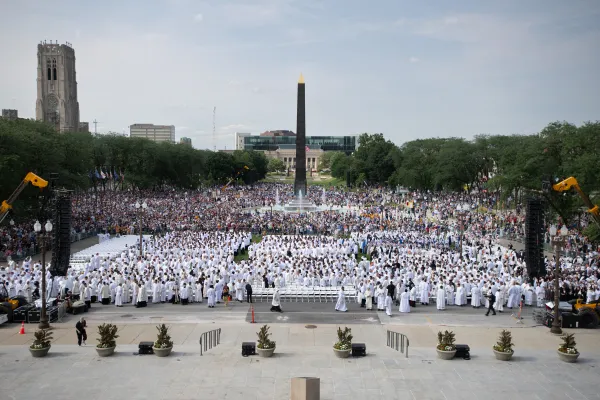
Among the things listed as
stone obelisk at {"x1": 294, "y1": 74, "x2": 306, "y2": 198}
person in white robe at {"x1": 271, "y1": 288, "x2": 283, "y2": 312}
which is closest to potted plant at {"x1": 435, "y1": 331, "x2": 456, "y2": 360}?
person in white robe at {"x1": 271, "y1": 288, "x2": 283, "y2": 312}

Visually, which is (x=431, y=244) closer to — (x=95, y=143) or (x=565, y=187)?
(x=565, y=187)

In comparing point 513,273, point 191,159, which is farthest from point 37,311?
point 191,159

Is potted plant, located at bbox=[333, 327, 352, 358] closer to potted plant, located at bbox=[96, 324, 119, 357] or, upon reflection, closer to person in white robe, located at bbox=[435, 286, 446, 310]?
potted plant, located at bbox=[96, 324, 119, 357]

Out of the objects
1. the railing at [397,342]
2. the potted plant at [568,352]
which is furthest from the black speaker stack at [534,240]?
the railing at [397,342]

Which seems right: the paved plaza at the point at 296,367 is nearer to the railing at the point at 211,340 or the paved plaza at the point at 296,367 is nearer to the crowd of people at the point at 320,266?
the railing at the point at 211,340

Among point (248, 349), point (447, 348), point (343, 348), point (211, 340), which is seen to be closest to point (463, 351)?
point (447, 348)

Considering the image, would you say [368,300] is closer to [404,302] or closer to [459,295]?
[404,302]
